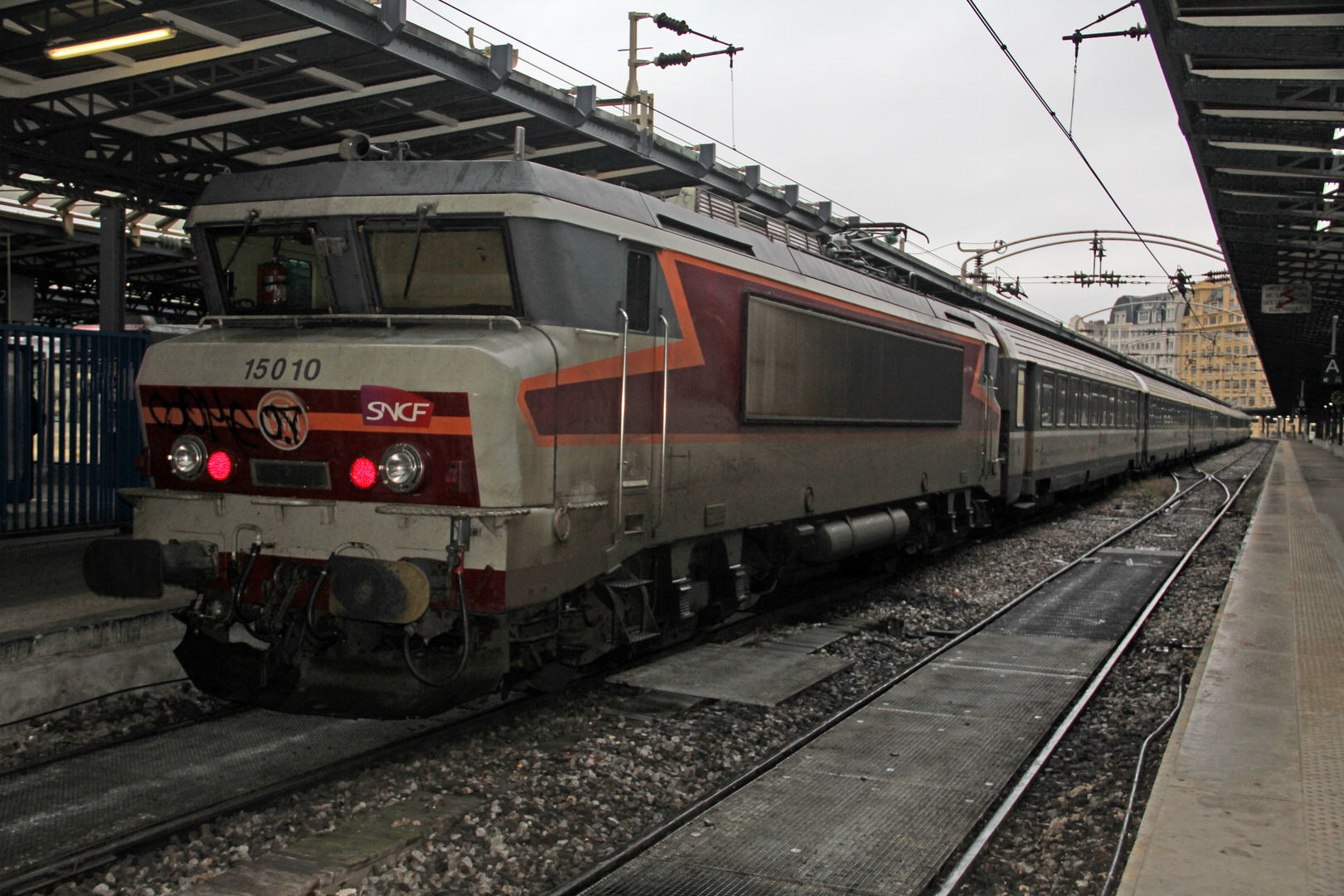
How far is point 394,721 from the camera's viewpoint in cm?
700

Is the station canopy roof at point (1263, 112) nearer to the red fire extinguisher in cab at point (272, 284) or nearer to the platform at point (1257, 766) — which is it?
the platform at point (1257, 766)

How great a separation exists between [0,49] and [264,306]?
253 inches

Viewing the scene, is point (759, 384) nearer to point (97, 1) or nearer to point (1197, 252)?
point (97, 1)

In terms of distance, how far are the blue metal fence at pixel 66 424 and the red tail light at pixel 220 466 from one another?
451 cm

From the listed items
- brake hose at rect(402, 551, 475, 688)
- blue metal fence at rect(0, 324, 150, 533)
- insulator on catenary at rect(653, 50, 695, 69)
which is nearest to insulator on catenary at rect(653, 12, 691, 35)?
insulator on catenary at rect(653, 50, 695, 69)

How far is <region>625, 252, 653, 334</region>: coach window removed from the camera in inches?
271

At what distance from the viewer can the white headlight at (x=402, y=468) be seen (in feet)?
18.8

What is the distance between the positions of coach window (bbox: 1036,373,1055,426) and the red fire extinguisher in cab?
1387 centimetres

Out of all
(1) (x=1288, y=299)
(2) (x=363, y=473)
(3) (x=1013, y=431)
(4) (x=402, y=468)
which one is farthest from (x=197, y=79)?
(1) (x=1288, y=299)

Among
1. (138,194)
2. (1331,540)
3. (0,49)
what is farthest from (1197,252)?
(0,49)

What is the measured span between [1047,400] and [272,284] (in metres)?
14.7

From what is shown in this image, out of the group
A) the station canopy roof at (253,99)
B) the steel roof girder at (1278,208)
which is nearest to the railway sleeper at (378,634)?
the station canopy roof at (253,99)

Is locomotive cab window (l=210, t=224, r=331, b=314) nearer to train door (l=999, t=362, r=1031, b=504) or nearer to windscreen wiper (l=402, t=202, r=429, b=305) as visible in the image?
windscreen wiper (l=402, t=202, r=429, b=305)

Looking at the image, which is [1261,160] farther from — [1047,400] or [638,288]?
[638,288]
